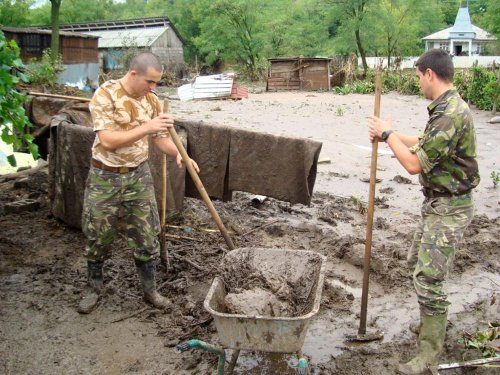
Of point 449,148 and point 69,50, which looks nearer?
point 449,148

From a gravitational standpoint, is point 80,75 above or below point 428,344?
above

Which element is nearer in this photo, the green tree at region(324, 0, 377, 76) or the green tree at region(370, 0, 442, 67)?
the green tree at region(324, 0, 377, 76)

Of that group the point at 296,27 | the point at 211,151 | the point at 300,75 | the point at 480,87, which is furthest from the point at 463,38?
the point at 211,151

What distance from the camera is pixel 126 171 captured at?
4.23 metres

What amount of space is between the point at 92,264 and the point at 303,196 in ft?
7.04

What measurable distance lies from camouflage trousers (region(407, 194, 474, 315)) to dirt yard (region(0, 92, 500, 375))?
1.98 feet

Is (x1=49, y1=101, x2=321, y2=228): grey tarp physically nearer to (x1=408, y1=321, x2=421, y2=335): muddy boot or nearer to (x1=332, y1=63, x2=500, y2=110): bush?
(x1=408, y1=321, x2=421, y2=335): muddy boot

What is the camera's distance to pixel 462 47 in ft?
183

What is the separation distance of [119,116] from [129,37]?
3920 cm

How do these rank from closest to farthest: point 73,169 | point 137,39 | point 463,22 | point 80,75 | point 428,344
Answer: point 428,344 < point 73,169 < point 80,75 < point 137,39 < point 463,22

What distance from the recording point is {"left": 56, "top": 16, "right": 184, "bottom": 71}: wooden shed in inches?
1523

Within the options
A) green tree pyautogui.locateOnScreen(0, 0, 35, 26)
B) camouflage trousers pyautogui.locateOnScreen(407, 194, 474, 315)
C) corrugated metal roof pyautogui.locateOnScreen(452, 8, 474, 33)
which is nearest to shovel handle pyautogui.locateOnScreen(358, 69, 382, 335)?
camouflage trousers pyautogui.locateOnScreen(407, 194, 474, 315)

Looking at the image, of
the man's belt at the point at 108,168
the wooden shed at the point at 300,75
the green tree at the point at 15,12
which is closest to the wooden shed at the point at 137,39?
the green tree at the point at 15,12

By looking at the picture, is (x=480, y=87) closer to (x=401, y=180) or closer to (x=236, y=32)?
(x=401, y=180)
